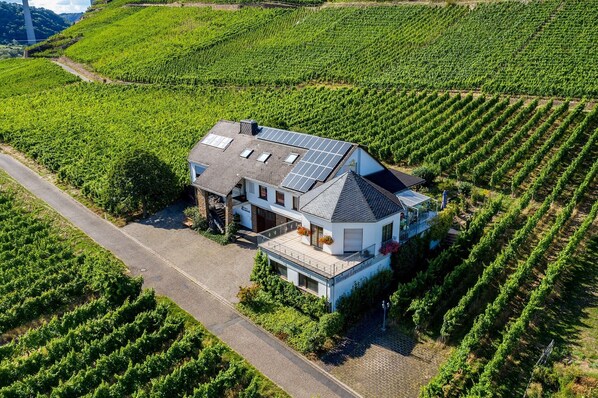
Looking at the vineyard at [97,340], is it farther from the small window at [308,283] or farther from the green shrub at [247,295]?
the small window at [308,283]

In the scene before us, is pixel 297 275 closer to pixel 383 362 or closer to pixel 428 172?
pixel 383 362

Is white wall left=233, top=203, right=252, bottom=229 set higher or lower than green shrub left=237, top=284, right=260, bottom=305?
higher

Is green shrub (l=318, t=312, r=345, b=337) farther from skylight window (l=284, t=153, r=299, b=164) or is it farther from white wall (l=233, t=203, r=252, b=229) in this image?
white wall (l=233, t=203, r=252, b=229)

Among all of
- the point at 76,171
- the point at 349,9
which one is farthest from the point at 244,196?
the point at 349,9

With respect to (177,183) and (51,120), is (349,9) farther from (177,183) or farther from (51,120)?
(177,183)

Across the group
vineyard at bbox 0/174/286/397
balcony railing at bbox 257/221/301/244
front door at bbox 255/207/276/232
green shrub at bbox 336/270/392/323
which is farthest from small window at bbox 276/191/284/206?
vineyard at bbox 0/174/286/397

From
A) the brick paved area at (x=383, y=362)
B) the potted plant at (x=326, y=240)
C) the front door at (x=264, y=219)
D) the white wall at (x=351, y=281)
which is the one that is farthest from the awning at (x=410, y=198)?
the front door at (x=264, y=219)
